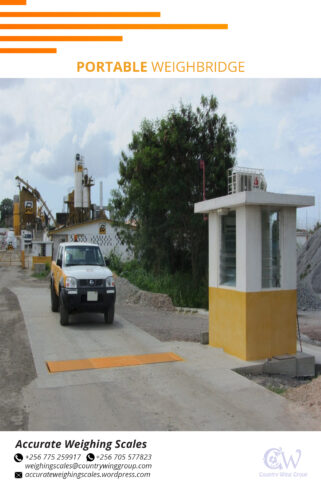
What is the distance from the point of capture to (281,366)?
288 inches

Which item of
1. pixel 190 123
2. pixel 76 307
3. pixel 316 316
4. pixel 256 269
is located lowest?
pixel 316 316

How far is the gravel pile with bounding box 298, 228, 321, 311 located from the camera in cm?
1719

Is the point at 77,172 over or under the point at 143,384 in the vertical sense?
over

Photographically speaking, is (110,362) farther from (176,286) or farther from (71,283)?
(176,286)

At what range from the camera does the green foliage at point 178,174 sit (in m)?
16.7

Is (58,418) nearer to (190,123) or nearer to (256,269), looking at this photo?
(256,269)

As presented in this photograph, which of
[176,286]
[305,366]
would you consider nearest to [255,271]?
[305,366]

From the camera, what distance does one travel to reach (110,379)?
21.4 feet

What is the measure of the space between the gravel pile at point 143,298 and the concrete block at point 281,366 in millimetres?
7235

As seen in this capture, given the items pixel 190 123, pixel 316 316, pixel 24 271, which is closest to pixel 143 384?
pixel 316 316

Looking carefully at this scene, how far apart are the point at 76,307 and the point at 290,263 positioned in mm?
5005

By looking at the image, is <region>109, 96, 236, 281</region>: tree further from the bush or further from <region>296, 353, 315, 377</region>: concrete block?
<region>296, 353, 315, 377</region>: concrete block

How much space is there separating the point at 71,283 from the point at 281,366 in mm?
5121
